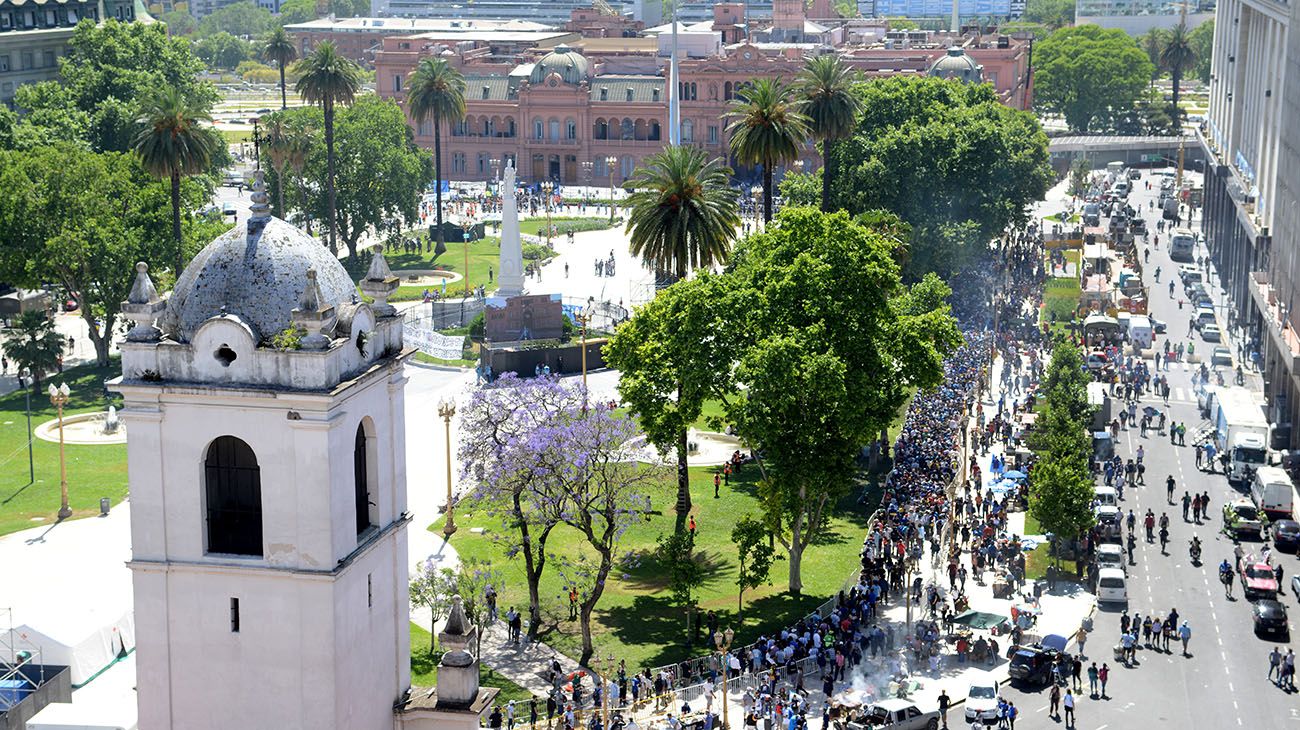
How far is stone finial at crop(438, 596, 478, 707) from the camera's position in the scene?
2923 centimetres

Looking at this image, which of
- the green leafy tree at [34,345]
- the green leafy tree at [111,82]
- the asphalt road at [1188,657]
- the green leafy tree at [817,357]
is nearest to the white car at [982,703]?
the asphalt road at [1188,657]

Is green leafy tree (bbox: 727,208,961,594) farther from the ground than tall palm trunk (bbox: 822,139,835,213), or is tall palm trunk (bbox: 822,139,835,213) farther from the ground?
tall palm trunk (bbox: 822,139,835,213)

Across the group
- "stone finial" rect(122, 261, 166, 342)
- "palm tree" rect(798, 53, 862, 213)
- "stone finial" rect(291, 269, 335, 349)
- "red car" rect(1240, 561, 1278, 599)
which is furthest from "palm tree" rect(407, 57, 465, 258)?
"stone finial" rect(291, 269, 335, 349)

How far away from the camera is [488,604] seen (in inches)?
2293

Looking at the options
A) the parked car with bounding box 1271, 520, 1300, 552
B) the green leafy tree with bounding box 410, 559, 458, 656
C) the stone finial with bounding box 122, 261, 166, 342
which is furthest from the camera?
the parked car with bounding box 1271, 520, 1300, 552

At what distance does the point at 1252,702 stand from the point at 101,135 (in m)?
93.1

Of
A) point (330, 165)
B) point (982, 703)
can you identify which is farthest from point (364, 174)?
point (982, 703)

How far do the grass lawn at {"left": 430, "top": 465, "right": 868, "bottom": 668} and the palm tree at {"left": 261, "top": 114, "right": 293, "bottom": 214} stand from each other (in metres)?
55.4

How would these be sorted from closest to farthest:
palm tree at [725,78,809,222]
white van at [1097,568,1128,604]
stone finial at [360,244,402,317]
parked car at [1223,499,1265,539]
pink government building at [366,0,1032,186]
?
stone finial at [360,244,402,317] → white van at [1097,568,1128,604] → parked car at [1223,499,1265,539] → palm tree at [725,78,809,222] → pink government building at [366,0,1032,186]

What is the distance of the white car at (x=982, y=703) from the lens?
168 feet

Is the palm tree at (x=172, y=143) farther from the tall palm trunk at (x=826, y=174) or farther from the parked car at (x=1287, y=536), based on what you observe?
the parked car at (x=1287, y=536)

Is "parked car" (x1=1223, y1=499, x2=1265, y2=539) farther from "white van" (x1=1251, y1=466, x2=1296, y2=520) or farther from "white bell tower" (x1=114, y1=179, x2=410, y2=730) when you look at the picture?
"white bell tower" (x1=114, y1=179, x2=410, y2=730)

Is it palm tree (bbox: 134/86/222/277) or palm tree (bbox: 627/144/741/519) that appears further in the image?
palm tree (bbox: 134/86/222/277)

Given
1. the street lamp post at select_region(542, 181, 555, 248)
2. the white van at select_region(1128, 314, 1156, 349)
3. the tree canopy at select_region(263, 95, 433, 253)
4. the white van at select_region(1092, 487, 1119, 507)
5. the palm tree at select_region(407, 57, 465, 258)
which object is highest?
the palm tree at select_region(407, 57, 465, 258)
